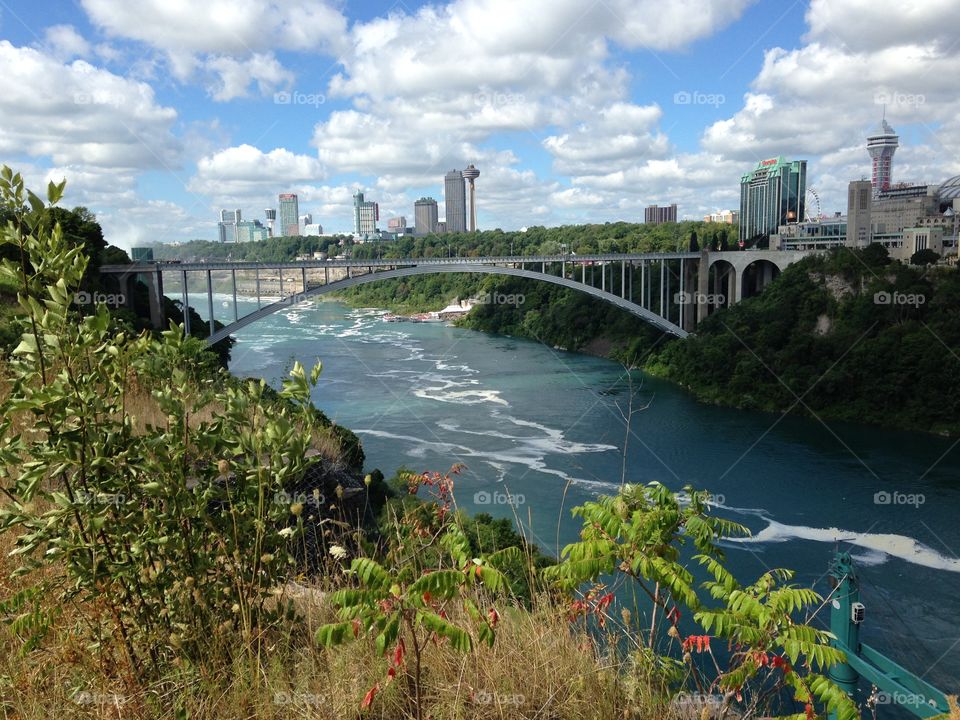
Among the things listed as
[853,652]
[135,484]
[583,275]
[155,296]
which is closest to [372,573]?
[135,484]

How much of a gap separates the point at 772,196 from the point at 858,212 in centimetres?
1436

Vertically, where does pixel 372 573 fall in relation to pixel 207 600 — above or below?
above

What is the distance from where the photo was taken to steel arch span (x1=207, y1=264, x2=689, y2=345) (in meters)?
18.4

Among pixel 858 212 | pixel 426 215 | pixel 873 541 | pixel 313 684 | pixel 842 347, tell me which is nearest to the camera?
pixel 313 684

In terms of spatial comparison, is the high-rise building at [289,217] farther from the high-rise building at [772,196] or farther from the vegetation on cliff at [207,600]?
the vegetation on cliff at [207,600]

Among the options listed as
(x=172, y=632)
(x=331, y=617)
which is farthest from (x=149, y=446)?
(x=331, y=617)

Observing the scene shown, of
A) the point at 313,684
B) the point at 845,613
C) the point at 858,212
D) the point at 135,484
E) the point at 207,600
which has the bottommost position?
the point at 845,613

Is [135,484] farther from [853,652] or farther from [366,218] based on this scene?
[366,218]

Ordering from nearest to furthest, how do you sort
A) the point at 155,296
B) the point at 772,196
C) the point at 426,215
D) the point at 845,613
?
the point at 845,613, the point at 155,296, the point at 772,196, the point at 426,215

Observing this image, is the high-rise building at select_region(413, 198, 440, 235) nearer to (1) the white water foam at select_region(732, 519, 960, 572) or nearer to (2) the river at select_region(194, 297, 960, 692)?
(2) the river at select_region(194, 297, 960, 692)

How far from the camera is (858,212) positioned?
31938 mm

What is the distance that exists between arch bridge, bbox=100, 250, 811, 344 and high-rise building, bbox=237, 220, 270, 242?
28352 mm

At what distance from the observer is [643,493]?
2344mm

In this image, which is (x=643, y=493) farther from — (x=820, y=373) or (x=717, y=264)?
(x=717, y=264)
